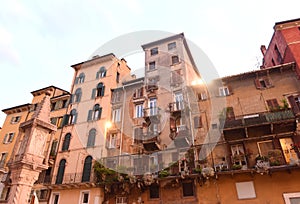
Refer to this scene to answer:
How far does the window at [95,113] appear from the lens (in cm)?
2458

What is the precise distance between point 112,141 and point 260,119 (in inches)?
577

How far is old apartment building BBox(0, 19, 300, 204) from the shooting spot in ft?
50.7

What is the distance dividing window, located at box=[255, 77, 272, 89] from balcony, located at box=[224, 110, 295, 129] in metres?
3.13

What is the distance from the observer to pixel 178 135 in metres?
18.8

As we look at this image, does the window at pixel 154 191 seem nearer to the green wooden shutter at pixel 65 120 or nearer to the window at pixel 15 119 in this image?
the green wooden shutter at pixel 65 120

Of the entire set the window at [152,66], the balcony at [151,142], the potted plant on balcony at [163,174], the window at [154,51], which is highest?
the window at [154,51]

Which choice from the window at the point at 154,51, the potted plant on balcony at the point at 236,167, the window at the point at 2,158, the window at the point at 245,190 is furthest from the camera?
the window at the point at 154,51

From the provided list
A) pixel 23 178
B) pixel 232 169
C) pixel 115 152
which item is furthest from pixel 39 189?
pixel 232 169

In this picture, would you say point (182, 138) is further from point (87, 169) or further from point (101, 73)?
point (101, 73)

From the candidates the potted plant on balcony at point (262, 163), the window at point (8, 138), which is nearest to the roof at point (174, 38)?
the potted plant on balcony at point (262, 163)

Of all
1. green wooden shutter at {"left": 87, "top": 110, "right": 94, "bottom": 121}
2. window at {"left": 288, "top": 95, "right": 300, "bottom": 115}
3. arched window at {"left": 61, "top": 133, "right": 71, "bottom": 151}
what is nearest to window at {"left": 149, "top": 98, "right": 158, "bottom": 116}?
green wooden shutter at {"left": 87, "top": 110, "right": 94, "bottom": 121}

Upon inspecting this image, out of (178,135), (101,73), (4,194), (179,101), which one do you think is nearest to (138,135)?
(178,135)

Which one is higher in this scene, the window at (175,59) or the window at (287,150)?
the window at (175,59)

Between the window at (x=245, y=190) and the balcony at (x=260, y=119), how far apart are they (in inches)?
168
